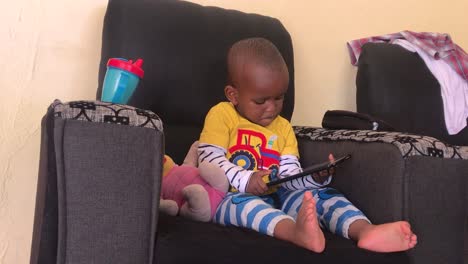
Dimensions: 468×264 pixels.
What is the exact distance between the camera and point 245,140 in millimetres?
1234

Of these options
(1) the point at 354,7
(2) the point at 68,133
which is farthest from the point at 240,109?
(1) the point at 354,7

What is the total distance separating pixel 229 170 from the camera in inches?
43.4

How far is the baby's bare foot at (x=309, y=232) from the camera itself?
2.76 ft

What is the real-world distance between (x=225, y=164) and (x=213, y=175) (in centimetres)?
6

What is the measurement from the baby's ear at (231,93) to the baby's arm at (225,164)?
0.16 metres

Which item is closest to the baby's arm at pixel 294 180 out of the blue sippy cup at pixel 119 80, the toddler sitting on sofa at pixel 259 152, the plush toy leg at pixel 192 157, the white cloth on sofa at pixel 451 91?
the toddler sitting on sofa at pixel 259 152

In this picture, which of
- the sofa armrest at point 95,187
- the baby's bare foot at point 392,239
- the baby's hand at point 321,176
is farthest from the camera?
the baby's hand at point 321,176

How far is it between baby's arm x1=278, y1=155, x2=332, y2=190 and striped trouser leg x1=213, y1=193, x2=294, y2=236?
149mm

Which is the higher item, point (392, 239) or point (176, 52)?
point (176, 52)

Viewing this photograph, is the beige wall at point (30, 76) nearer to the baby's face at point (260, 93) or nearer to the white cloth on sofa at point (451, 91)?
the baby's face at point (260, 93)

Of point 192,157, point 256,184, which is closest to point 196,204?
point 256,184

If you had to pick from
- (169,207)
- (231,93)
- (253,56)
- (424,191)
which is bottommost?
(169,207)

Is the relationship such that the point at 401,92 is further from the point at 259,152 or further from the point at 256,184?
the point at 256,184

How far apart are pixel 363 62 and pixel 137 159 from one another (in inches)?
44.2
